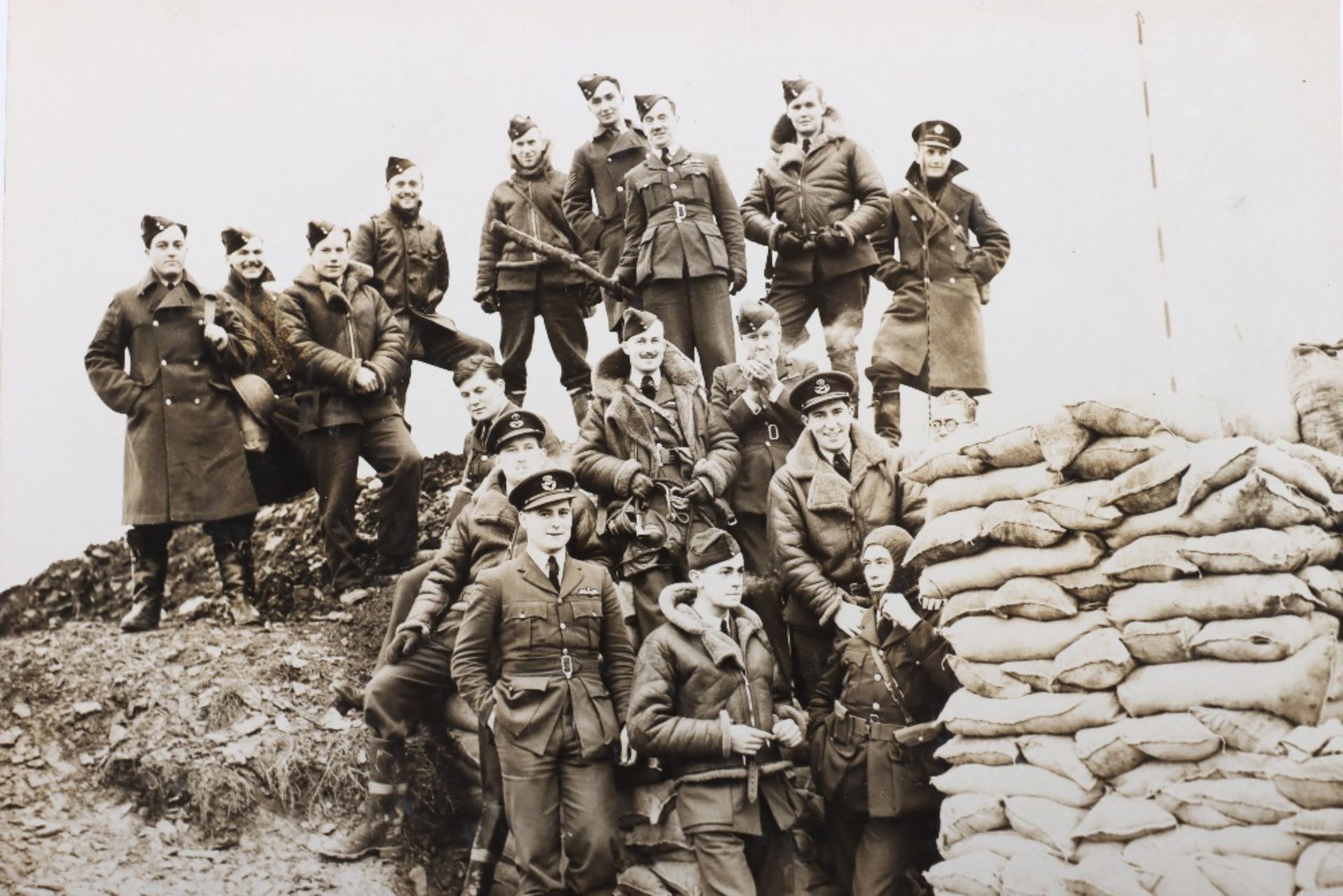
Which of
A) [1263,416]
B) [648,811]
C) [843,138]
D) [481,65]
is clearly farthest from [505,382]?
[1263,416]

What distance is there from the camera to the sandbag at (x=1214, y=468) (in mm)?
5250

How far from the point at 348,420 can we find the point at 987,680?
3.46m

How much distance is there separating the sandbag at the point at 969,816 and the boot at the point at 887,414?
7.05ft

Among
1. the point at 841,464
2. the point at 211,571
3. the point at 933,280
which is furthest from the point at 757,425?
the point at 211,571

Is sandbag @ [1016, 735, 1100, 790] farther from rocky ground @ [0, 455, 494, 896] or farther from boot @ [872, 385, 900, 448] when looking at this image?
rocky ground @ [0, 455, 494, 896]

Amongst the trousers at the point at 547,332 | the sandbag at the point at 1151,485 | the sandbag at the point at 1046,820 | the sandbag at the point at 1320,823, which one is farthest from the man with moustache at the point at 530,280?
the sandbag at the point at 1320,823

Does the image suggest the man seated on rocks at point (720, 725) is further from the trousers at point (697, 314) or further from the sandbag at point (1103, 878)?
the trousers at point (697, 314)

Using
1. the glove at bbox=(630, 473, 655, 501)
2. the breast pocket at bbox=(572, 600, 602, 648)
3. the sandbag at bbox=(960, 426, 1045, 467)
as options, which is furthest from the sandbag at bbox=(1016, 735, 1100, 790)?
the glove at bbox=(630, 473, 655, 501)

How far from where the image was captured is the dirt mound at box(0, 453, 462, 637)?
7273mm

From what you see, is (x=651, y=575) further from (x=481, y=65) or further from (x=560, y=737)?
(x=481, y=65)

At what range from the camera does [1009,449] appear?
5.71 meters

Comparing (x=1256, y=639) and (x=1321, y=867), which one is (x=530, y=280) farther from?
(x=1321, y=867)

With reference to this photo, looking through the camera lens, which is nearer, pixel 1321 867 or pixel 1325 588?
pixel 1321 867

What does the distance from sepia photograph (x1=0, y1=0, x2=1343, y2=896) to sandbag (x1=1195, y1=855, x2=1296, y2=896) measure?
0.06ft
